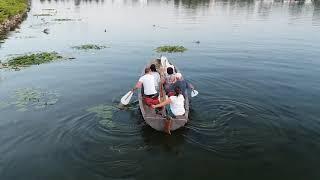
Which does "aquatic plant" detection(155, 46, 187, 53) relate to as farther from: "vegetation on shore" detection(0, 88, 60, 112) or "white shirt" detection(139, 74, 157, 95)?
"white shirt" detection(139, 74, 157, 95)

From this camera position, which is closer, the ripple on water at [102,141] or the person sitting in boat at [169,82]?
the ripple on water at [102,141]

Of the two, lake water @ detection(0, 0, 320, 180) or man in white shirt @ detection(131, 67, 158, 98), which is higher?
Result: man in white shirt @ detection(131, 67, 158, 98)

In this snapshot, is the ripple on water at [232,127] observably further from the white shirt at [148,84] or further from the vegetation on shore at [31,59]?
the vegetation on shore at [31,59]

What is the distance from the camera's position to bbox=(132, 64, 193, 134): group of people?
17562 mm

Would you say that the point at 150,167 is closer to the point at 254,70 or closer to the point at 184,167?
the point at 184,167

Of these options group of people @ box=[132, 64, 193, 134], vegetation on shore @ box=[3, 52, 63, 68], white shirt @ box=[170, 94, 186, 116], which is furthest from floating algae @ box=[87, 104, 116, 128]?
vegetation on shore @ box=[3, 52, 63, 68]

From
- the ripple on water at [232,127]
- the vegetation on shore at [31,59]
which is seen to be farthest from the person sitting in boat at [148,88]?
the vegetation on shore at [31,59]

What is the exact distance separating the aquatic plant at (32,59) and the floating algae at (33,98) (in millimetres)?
8350

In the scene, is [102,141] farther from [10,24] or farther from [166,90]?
[10,24]

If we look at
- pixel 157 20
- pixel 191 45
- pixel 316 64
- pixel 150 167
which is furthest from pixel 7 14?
pixel 150 167

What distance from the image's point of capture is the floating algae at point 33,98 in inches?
842

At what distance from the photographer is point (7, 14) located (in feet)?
193

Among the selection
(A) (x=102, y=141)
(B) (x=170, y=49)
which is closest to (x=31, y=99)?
(A) (x=102, y=141)

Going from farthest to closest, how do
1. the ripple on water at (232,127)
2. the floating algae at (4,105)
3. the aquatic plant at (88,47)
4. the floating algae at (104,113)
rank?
the aquatic plant at (88,47), the floating algae at (4,105), the floating algae at (104,113), the ripple on water at (232,127)
